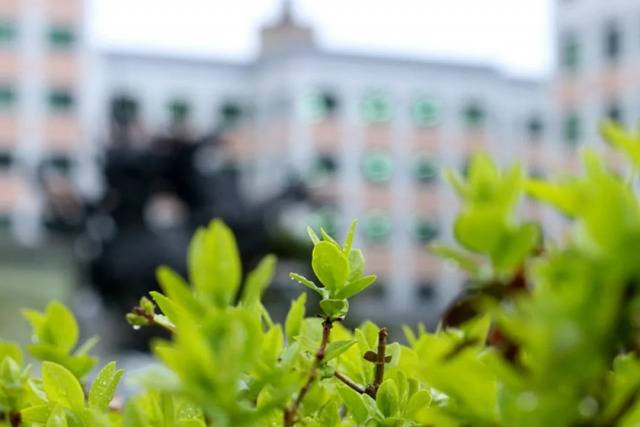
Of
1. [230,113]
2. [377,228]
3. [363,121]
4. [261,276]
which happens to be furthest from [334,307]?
[230,113]

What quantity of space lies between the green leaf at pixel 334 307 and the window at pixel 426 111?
25205 mm

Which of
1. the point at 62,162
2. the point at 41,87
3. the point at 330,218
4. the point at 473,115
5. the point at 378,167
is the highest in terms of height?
the point at 41,87

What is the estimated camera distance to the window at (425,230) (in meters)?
25.9

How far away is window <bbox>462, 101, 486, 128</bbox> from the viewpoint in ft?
85.5

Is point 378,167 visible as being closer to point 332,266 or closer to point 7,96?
point 7,96

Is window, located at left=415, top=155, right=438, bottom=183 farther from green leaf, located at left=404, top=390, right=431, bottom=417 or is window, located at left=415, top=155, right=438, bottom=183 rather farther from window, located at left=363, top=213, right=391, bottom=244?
green leaf, located at left=404, top=390, right=431, bottom=417

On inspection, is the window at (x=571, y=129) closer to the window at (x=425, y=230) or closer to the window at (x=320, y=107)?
the window at (x=425, y=230)

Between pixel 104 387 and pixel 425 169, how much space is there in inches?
1001

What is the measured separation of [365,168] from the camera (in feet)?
83.5

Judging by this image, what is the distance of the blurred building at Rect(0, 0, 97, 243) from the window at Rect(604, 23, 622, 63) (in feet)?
35.8

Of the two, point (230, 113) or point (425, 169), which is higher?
point (230, 113)

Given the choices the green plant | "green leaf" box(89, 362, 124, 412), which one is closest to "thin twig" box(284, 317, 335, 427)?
the green plant

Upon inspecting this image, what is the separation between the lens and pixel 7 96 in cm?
2391

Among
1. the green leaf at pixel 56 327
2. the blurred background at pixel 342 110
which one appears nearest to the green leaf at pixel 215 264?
the green leaf at pixel 56 327
